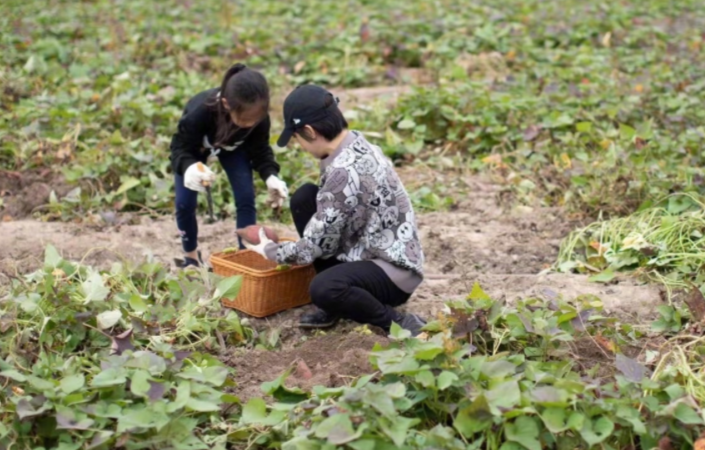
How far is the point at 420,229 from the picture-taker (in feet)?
17.6

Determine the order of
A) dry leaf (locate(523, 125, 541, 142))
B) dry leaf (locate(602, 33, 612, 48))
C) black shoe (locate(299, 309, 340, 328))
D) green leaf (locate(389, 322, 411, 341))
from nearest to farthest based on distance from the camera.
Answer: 1. green leaf (locate(389, 322, 411, 341))
2. black shoe (locate(299, 309, 340, 328))
3. dry leaf (locate(523, 125, 541, 142))
4. dry leaf (locate(602, 33, 612, 48))

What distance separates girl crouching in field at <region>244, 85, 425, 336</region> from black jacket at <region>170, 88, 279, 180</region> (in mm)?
682

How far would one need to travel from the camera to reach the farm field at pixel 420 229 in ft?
9.18

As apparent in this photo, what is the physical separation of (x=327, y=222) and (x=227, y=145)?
944mm

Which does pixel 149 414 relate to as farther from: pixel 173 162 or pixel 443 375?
pixel 173 162

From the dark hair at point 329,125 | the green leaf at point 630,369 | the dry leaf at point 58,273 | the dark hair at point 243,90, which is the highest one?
the dark hair at point 243,90

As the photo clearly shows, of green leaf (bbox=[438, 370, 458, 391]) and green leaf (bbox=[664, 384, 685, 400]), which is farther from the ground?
green leaf (bbox=[438, 370, 458, 391])

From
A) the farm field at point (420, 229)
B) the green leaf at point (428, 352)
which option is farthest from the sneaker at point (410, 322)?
the green leaf at point (428, 352)

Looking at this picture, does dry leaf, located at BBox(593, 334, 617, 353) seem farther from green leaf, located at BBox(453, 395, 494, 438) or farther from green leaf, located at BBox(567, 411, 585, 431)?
green leaf, located at BBox(453, 395, 494, 438)

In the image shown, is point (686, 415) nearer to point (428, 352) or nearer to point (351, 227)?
point (428, 352)

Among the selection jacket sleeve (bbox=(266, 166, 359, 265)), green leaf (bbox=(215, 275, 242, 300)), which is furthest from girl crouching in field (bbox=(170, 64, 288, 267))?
green leaf (bbox=(215, 275, 242, 300))

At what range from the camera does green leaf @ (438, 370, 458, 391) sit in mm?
2725

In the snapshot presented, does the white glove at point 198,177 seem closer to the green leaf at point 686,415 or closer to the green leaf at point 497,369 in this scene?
the green leaf at point 497,369

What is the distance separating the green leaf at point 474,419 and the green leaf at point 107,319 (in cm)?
130
